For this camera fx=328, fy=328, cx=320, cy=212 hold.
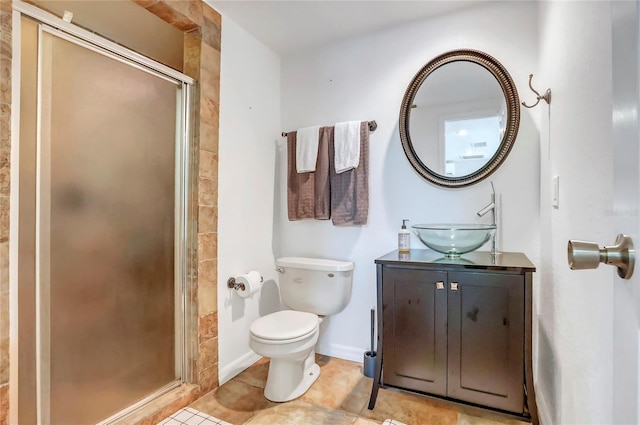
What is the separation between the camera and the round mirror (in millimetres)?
1890

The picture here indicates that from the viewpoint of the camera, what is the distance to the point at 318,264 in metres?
2.14

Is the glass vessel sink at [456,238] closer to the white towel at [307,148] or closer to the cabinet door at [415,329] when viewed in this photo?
the cabinet door at [415,329]

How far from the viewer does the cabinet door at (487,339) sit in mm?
1479

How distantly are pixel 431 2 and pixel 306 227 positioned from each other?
1637 mm

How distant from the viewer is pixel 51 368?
1303 mm

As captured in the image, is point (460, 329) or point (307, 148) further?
point (307, 148)

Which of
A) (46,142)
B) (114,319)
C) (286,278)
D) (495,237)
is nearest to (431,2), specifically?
(495,237)

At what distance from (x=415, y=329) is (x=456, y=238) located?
509 millimetres

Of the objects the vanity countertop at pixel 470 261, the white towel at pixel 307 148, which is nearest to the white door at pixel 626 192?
the vanity countertop at pixel 470 261

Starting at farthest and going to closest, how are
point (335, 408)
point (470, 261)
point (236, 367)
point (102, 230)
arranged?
1. point (236, 367)
2. point (335, 408)
3. point (470, 261)
4. point (102, 230)

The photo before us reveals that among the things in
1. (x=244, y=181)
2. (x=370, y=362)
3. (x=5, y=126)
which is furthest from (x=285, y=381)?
(x=5, y=126)

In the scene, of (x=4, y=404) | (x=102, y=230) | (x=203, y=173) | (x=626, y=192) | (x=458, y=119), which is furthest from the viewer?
(x=458, y=119)

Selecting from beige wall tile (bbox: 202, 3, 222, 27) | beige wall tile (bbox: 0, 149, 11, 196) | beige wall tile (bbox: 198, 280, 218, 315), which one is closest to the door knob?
beige wall tile (bbox: 0, 149, 11, 196)

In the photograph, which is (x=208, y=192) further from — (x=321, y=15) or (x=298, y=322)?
(x=321, y=15)
